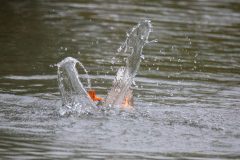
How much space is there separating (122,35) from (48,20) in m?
2.11

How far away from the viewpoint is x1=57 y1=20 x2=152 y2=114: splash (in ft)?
33.4

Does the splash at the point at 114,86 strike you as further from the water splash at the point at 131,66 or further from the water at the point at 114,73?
the water at the point at 114,73

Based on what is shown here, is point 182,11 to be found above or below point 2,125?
above

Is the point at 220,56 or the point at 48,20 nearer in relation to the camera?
the point at 220,56

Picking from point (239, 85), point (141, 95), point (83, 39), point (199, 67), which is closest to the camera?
point (141, 95)

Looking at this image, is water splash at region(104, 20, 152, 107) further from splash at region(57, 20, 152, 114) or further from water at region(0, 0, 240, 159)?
water at region(0, 0, 240, 159)

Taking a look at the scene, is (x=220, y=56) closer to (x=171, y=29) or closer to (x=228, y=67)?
(x=228, y=67)

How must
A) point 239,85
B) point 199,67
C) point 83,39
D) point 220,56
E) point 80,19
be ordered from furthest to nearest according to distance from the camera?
1. point 80,19
2. point 83,39
3. point 220,56
4. point 199,67
5. point 239,85

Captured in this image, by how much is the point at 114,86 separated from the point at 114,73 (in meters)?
2.00

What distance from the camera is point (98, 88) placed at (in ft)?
37.8

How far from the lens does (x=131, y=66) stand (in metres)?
10.6

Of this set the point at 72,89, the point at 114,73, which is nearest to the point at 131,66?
the point at 72,89

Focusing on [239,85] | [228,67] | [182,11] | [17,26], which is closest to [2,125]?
[239,85]

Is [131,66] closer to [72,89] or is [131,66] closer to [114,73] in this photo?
[72,89]
